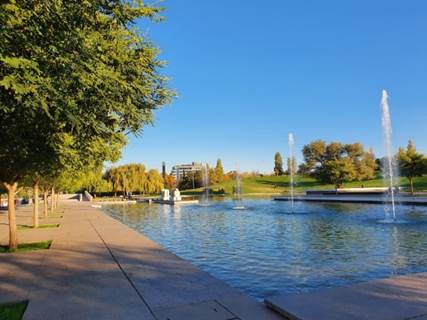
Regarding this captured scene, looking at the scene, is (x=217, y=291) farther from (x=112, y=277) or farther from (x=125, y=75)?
(x=125, y=75)

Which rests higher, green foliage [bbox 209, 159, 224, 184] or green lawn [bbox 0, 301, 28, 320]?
green foliage [bbox 209, 159, 224, 184]

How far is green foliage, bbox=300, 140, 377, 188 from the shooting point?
211 ft

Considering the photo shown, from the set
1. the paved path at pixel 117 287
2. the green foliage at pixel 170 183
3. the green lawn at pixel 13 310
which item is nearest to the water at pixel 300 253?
the paved path at pixel 117 287

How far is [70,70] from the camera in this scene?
5.27 meters

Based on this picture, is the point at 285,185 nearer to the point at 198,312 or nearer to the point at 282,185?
the point at 282,185

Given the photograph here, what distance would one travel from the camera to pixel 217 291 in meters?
6.66

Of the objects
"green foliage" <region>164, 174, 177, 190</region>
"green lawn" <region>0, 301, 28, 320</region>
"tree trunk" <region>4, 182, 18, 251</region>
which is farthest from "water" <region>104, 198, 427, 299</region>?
"green foliage" <region>164, 174, 177, 190</region>

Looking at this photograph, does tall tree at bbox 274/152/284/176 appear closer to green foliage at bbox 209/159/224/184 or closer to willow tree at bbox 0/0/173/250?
green foliage at bbox 209/159/224/184

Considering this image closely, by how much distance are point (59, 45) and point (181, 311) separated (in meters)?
3.89

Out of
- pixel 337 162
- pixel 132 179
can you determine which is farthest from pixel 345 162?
pixel 132 179

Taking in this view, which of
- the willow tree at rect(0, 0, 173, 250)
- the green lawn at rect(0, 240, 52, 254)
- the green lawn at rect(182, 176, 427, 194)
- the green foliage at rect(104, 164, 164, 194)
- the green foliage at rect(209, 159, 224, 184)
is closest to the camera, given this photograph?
the willow tree at rect(0, 0, 173, 250)

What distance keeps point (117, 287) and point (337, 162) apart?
6121 centimetres

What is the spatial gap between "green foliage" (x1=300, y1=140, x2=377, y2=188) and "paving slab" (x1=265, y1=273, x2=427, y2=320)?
59990 millimetres

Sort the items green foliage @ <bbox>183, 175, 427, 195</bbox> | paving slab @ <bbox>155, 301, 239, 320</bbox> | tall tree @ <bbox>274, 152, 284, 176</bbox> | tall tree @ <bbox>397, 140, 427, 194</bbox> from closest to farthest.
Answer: paving slab @ <bbox>155, 301, 239, 320</bbox> → tall tree @ <bbox>397, 140, 427, 194</bbox> → green foliage @ <bbox>183, 175, 427, 195</bbox> → tall tree @ <bbox>274, 152, 284, 176</bbox>
